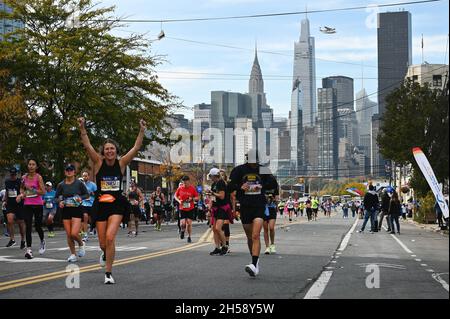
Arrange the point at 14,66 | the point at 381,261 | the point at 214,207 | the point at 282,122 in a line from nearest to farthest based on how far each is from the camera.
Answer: the point at 381,261, the point at 214,207, the point at 14,66, the point at 282,122

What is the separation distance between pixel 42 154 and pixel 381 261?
1062 inches

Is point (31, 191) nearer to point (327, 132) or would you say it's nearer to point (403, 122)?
point (403, 122)

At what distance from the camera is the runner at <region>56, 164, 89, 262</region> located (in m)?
13.2

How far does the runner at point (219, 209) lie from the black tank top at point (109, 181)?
18.0 feet

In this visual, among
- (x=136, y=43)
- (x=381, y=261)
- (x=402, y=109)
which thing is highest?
(x=136, y=43)

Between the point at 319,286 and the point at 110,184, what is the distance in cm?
293

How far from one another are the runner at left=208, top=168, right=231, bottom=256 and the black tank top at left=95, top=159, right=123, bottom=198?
548 cm

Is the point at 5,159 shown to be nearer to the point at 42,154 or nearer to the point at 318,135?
the point at 42,154

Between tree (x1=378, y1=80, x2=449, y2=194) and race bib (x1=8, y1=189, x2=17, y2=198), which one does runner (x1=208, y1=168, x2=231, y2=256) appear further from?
tree (x1=378, y1=80, x2=449, y2=194)

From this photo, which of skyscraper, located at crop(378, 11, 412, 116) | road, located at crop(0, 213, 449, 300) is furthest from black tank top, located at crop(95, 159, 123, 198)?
skyscraper, located at crop(378, 11, 412, 116)

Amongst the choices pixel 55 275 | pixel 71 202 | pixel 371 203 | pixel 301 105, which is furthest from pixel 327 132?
pixel 55 275

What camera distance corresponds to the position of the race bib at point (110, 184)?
31.9 feet
